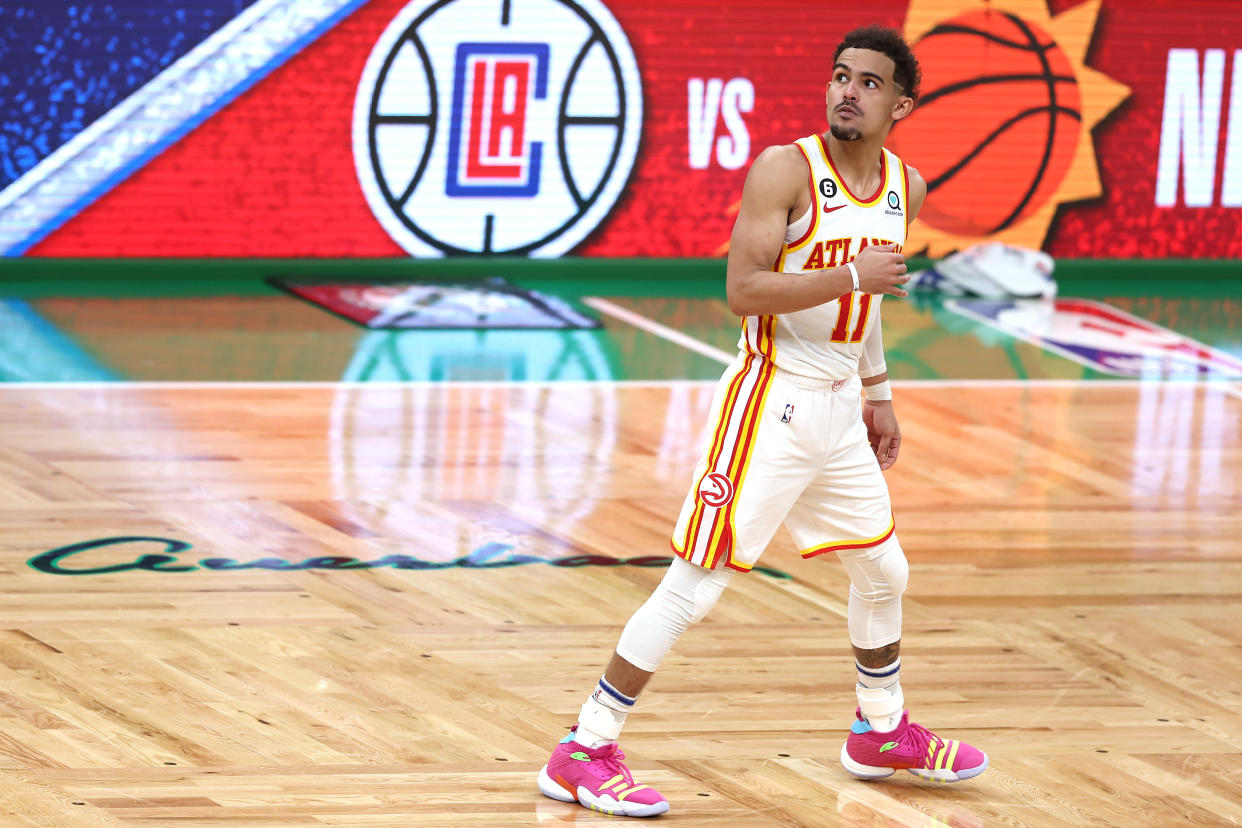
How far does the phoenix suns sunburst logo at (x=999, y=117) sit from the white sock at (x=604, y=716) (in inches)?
333

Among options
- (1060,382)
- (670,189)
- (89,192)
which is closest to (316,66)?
(89,192)

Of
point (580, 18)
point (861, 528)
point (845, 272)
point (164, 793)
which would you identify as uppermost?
point (580, 18)

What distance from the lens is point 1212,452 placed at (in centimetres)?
795

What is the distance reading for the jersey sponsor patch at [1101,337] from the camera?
9.86m

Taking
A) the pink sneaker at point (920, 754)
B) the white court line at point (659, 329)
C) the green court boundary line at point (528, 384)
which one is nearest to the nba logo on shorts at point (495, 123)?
the white court line at point (659, 329)

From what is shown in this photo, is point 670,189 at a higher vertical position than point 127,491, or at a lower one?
higher

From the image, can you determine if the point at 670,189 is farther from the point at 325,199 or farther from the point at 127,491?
the point at 127,491

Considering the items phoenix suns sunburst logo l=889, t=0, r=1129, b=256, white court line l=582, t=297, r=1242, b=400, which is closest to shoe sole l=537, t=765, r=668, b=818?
white court line l=582, t=297, r=1242, b=400

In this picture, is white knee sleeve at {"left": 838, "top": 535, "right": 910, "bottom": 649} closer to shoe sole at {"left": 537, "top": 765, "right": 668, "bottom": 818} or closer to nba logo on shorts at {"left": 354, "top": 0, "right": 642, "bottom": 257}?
shoe sole at {"left": 537, "top": 765, "right": 668, "bottom": 818}

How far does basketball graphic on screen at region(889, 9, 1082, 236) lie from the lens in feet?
40.0

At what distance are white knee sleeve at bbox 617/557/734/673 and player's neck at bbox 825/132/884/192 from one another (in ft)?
2.88

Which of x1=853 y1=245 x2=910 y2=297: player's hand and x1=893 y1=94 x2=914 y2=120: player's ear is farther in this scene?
x1=893 y1=94 x2=914 y2=120: player's ear

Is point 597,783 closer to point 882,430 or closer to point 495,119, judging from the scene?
point 882,430

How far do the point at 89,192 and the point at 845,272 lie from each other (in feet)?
26.5
